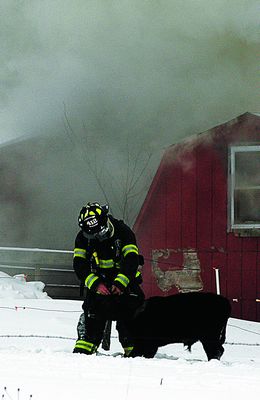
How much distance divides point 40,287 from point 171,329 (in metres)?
9.26

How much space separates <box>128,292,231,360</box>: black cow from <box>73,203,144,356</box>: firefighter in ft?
0.55

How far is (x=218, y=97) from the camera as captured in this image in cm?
1472

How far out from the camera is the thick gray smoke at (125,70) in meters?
12.7

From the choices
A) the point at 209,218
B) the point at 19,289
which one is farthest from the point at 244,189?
the point at 19,289

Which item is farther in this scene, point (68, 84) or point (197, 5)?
point (68, 84)

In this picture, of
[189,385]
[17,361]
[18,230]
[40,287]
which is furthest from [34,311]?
[18,230]

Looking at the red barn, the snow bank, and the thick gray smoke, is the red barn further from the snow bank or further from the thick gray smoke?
the snow bank

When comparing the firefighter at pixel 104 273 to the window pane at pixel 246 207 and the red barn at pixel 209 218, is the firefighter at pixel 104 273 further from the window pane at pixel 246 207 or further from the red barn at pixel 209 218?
the window pane at pixel 246 207

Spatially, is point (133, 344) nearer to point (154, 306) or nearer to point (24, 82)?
point (154, 306)

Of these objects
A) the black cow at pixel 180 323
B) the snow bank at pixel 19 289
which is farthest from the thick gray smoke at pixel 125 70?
the black cow at pixel 180 323

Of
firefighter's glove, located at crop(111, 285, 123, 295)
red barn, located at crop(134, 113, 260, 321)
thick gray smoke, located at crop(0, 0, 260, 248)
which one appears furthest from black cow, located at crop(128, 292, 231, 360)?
red barn, located at crop(134, 113, 260, 321)

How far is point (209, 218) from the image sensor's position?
14.8 m

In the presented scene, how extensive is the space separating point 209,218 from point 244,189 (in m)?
0.82

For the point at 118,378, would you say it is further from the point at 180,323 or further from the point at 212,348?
the point at 212,348
